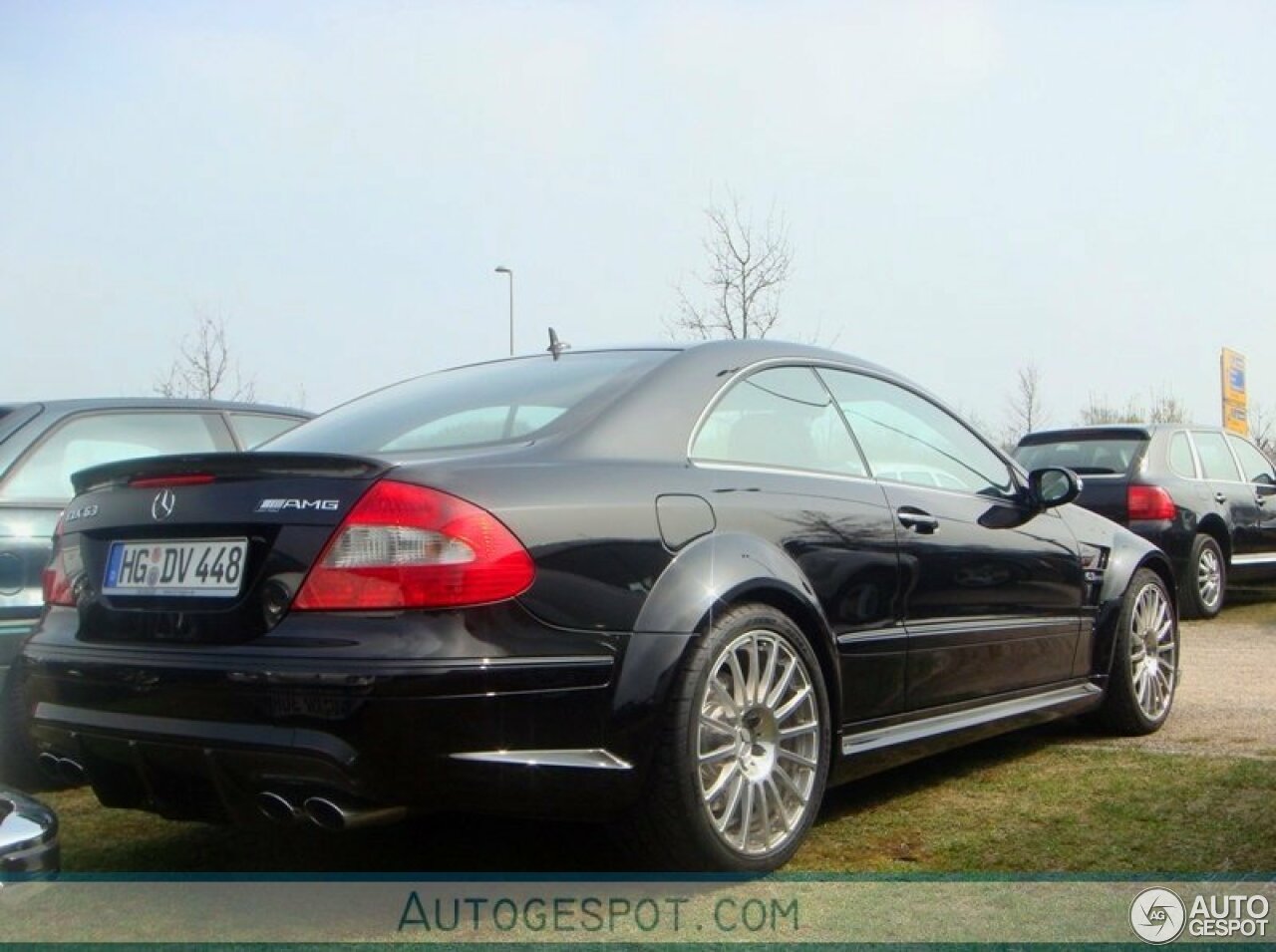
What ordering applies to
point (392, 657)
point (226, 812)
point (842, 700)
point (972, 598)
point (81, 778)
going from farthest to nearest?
point (972, 598) → point (842, 700) → point (81, 778) → point (226, 812) → point (392, 657)

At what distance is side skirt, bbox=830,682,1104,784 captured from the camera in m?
4.17

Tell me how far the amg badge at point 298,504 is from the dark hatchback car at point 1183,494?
7.99 metres

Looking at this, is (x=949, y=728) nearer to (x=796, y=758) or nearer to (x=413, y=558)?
(x=796, y=758)

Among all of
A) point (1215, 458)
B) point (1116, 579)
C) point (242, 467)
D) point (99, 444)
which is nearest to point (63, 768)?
point (242, 467)

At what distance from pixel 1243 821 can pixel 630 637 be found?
1933mm

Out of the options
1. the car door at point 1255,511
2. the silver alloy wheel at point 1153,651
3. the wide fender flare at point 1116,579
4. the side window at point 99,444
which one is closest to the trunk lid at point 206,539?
the side window at point 99,444

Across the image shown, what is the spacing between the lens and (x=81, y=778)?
3680 mm

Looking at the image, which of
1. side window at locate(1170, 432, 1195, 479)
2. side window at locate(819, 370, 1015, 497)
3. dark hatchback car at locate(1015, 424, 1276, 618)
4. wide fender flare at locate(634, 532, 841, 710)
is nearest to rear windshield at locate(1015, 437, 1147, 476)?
dark hatchback car at locate(1015, 424, 1276, 618)

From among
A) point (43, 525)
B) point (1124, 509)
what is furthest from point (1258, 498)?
point (43, 525)

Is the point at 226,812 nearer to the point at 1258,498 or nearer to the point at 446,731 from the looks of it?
the point at 446,731

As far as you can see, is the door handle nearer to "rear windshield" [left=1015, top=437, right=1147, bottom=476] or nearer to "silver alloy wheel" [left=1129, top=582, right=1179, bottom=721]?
"silver alloy wheel" [left=1129, top=582, right=1179, bottom=721]

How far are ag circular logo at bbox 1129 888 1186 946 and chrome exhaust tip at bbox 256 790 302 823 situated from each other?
1.87m


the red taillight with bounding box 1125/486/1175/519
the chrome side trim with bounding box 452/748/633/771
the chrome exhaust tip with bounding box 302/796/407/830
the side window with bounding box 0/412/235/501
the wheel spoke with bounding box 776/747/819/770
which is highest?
the side window with bounding box 0/412/235/501

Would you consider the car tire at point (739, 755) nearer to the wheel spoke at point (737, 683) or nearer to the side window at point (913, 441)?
the wheel spoke at point (737, 683)
